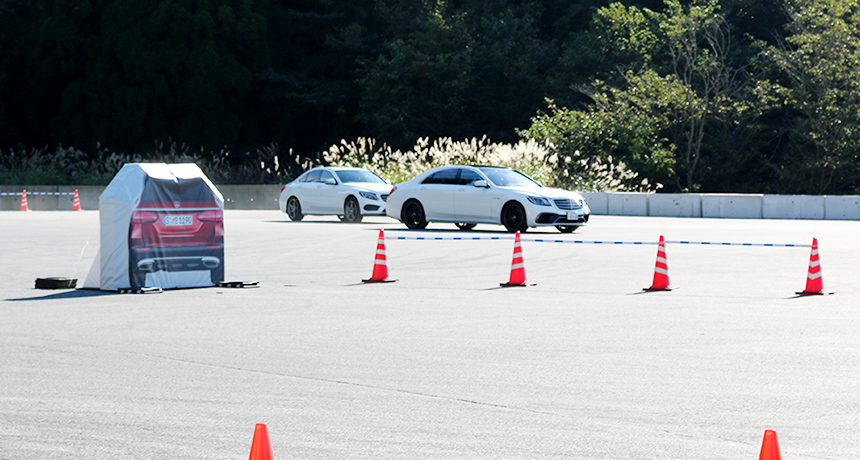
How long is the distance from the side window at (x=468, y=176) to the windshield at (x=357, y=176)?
5.62 metres

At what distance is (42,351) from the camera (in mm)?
9836

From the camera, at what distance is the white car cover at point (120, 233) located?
14.6m

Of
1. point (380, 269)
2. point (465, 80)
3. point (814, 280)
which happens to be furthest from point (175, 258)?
point (465, 80)

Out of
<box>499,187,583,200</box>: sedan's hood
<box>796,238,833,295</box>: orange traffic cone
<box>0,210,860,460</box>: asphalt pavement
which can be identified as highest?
<box>499,187,583,200</box>: sedan's hood

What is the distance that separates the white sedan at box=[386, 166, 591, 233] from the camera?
85.1ft

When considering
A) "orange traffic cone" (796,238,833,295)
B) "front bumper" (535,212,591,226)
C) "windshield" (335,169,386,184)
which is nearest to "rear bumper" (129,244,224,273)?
"orange traffic cone" (796,238,833,295)

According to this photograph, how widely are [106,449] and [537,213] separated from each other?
19.8 m

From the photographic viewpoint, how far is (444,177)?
2773cm

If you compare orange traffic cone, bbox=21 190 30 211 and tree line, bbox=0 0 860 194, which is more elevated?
tree line, bbox=0 0 860 194

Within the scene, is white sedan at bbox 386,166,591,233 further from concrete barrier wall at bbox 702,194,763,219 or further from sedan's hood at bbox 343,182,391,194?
concrete barrier wall at bbox 702,194,763,219

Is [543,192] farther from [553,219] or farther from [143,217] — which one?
[143,217]

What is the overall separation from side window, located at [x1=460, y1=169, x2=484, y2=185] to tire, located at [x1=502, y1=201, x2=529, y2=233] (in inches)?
45.9

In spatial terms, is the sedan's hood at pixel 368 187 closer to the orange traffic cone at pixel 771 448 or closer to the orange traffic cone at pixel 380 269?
the orange traffic cone at pixel 380 269

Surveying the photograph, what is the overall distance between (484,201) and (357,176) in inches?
269
